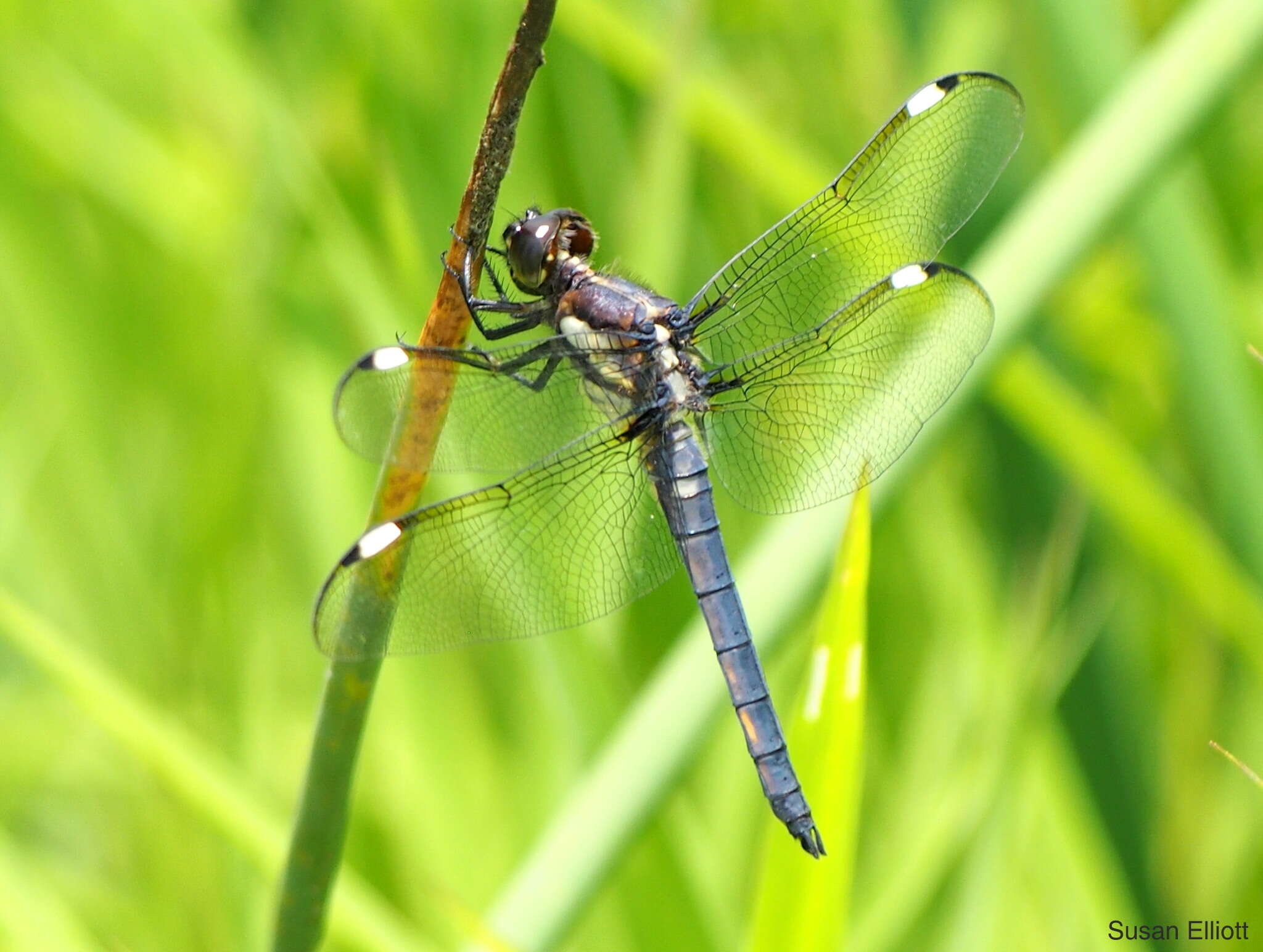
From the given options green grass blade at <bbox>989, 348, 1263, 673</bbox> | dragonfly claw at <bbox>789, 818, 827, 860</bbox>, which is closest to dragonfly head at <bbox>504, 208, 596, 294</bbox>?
green grass blade at <bbox>989, 348, 1263, 673</bbox>

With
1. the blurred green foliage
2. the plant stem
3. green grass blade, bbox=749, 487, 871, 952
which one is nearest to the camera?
the plant stem

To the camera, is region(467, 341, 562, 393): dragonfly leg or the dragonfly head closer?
region(467, 341, 562, 393): dragonfly leg

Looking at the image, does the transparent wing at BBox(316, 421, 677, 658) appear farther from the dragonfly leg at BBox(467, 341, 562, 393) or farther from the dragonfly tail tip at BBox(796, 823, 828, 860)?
the dragonfly tail tip at BBox(796, 823, 828, 860)

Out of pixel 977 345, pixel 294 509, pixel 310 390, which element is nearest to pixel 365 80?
pixel 310 390

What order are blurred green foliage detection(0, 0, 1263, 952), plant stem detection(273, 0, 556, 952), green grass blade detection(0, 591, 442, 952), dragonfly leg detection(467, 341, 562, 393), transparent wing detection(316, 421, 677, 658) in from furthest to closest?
blurred green foliage detection(0, 0, 1263, 952), dragonfly leg detection(467, 341, 562, 393), transparent wing detection(316, 421, 677, 658), green grass blade detection(0, 591, 442, 952), plant stem detection(273, 0, 556, 952)

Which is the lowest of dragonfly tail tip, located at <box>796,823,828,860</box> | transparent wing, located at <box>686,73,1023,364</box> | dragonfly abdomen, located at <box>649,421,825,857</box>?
dragonfly tail tip, located at <box>796,823,828,860</box>

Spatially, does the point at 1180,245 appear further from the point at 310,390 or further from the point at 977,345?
the point at 310,390
